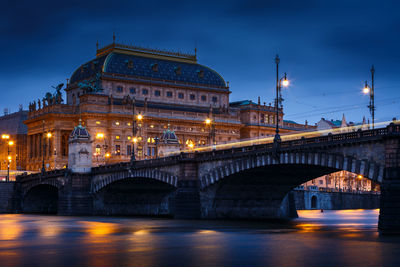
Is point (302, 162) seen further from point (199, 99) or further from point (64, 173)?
point (199, 99)

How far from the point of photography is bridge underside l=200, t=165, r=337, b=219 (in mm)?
79000

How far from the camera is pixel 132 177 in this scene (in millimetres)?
95375

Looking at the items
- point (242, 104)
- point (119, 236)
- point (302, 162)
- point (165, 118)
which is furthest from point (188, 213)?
point (242, 104)

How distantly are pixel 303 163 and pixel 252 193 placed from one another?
2086 cm

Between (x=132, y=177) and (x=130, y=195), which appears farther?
(x=130, y=195)

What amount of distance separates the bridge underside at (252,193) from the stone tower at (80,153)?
30361 millimetres

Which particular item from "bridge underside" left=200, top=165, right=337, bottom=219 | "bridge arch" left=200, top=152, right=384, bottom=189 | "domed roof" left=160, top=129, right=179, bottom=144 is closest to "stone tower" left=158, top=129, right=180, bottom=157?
"domed roof" left=160, top=129, right=179, bottom=144

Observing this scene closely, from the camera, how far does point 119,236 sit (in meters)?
55.2

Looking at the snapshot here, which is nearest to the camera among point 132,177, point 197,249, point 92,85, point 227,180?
point 197,249

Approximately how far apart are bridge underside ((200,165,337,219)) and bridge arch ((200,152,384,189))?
4.61 feet

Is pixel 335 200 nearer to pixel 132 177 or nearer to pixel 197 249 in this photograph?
pixel 132 177

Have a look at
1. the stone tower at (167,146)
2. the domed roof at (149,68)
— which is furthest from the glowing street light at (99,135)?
the stone tower at (167,146)

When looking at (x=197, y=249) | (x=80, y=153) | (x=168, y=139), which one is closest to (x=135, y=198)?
(x=168, y=139)

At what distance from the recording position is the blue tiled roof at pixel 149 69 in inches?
6693
